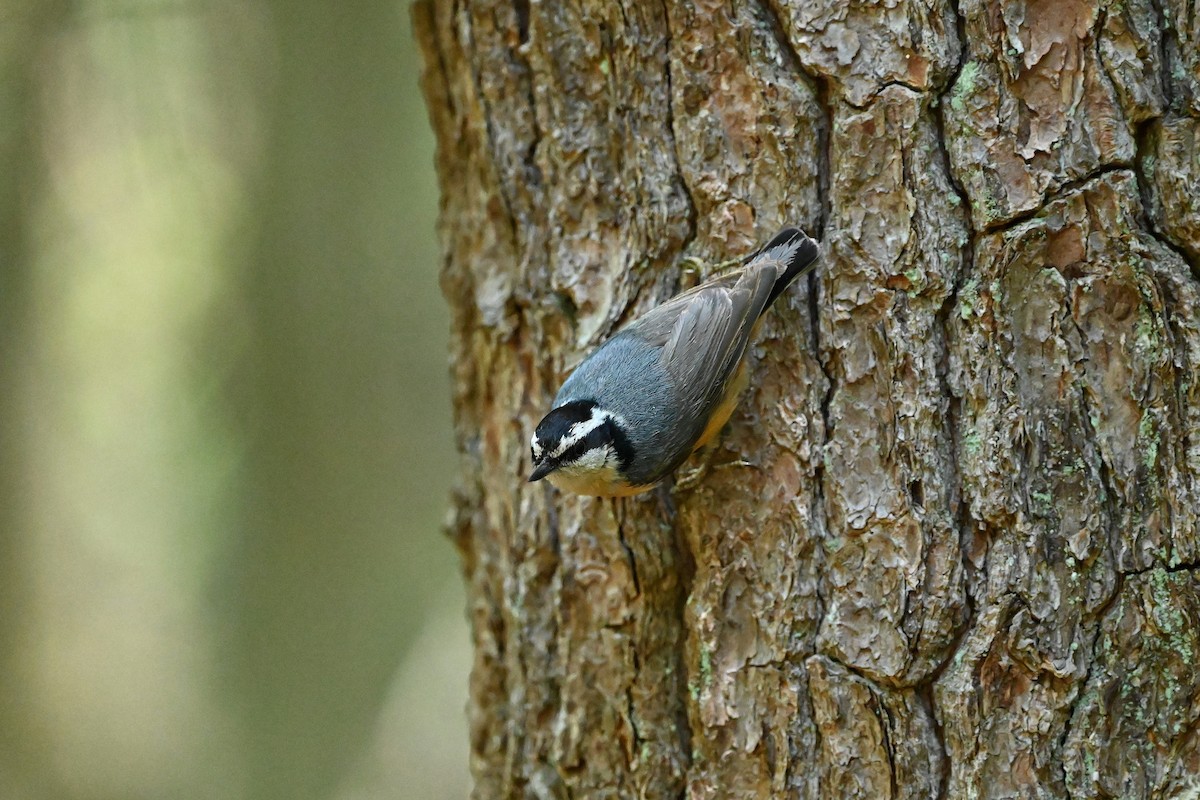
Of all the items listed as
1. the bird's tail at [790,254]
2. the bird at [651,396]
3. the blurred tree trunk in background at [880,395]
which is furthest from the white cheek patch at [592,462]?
the bird's tail at [790,254]

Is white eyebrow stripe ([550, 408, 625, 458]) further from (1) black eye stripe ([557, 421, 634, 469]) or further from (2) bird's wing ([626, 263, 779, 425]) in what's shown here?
(2) bird's wing ([626, 263, 779, 425])

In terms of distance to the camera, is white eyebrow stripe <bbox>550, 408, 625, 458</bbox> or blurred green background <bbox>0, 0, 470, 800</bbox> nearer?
white eyebrow stripe <bbox>550, 408, 625, 458</bbox>

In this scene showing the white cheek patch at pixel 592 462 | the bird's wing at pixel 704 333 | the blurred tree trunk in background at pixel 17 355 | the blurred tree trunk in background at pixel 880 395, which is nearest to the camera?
the blurred tree trunk in background at pixel 880 395

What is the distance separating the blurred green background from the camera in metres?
3.96

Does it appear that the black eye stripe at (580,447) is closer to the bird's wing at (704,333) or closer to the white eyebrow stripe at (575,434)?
the white eyebrow stripe at (575,434)

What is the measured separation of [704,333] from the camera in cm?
255

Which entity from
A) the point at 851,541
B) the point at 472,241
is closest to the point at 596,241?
the point at 472,241

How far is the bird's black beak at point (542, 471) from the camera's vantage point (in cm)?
261

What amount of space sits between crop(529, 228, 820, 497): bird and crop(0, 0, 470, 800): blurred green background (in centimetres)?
208

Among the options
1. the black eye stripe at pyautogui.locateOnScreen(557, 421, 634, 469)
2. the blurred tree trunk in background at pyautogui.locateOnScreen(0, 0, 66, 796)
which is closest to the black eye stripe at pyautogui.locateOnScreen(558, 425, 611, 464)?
the black eye stripe at pyautogui.locateOnScreen(557, 421, 634, 469)

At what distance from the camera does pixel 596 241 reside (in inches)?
106

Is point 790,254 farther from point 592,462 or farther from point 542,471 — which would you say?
point 542,471

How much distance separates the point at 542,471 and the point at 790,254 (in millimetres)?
840

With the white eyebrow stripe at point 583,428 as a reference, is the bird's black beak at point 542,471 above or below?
below
